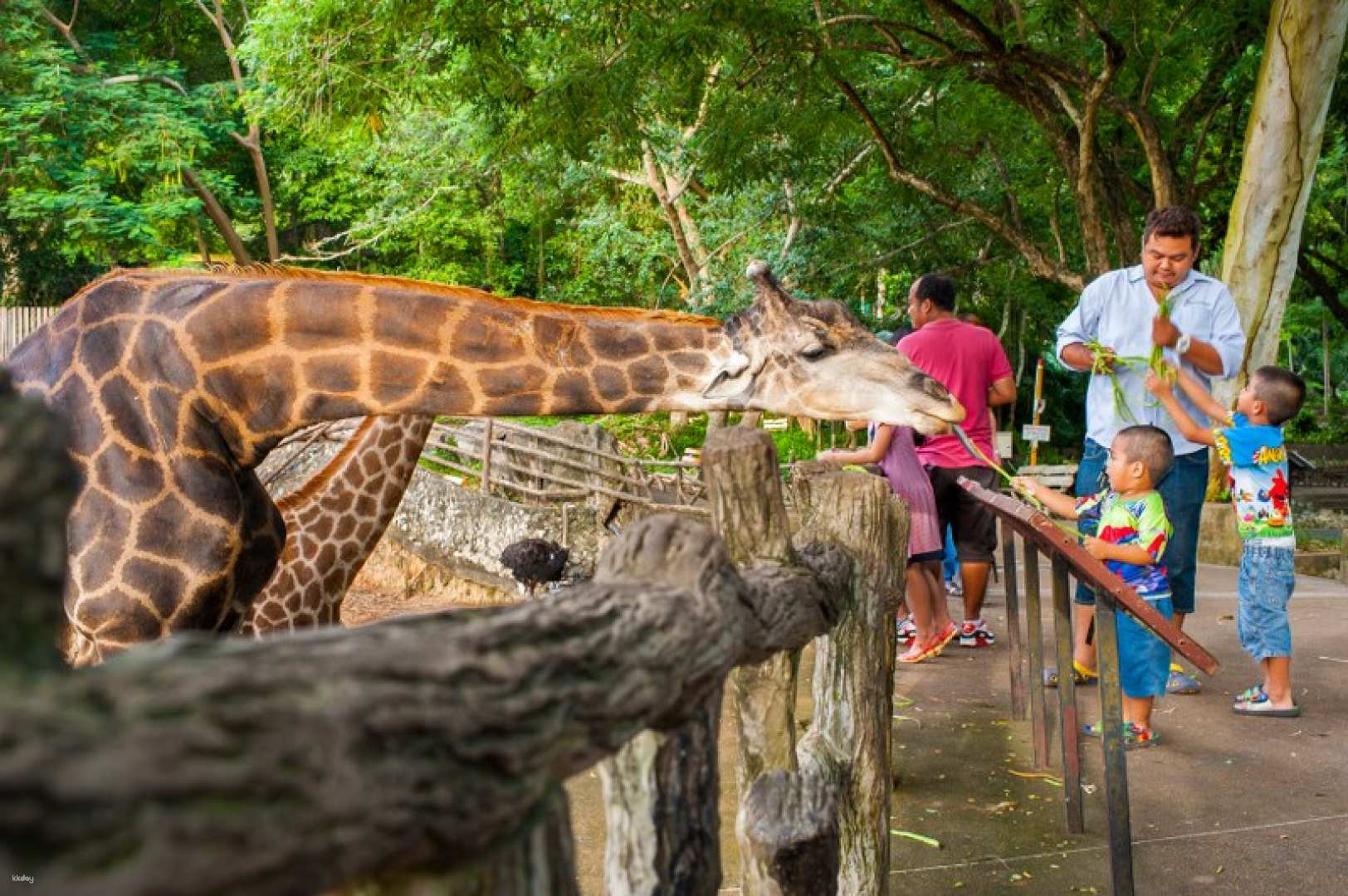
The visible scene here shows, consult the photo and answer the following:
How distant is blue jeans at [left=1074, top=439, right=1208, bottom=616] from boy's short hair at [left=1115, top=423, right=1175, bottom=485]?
525 mm

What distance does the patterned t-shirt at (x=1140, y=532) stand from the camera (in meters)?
4.87

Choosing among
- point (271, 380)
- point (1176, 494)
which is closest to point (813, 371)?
point (271, 380)

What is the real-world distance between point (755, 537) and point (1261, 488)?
333 cm

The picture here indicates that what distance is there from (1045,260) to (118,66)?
14231 millimetres

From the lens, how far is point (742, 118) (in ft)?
41.3

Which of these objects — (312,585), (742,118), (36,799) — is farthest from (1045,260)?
(36,799)

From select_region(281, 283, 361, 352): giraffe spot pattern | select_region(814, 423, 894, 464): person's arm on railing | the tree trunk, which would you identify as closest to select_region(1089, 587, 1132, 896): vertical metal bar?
select_region(281, 283, 361, 352): giraffe spot pattern

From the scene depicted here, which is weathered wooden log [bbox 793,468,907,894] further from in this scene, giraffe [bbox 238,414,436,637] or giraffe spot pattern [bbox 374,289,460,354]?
giraffe [bbox 238,414,436,637]

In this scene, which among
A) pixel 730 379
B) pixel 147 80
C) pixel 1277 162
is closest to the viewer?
pixel 730 379

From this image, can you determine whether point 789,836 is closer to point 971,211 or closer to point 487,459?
point 487,459

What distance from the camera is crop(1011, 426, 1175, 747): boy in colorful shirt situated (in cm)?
488

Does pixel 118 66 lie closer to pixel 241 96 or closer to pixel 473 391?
pixel 241 96

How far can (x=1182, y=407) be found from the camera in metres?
5.39

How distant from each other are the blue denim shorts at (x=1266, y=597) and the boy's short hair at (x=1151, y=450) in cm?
85
